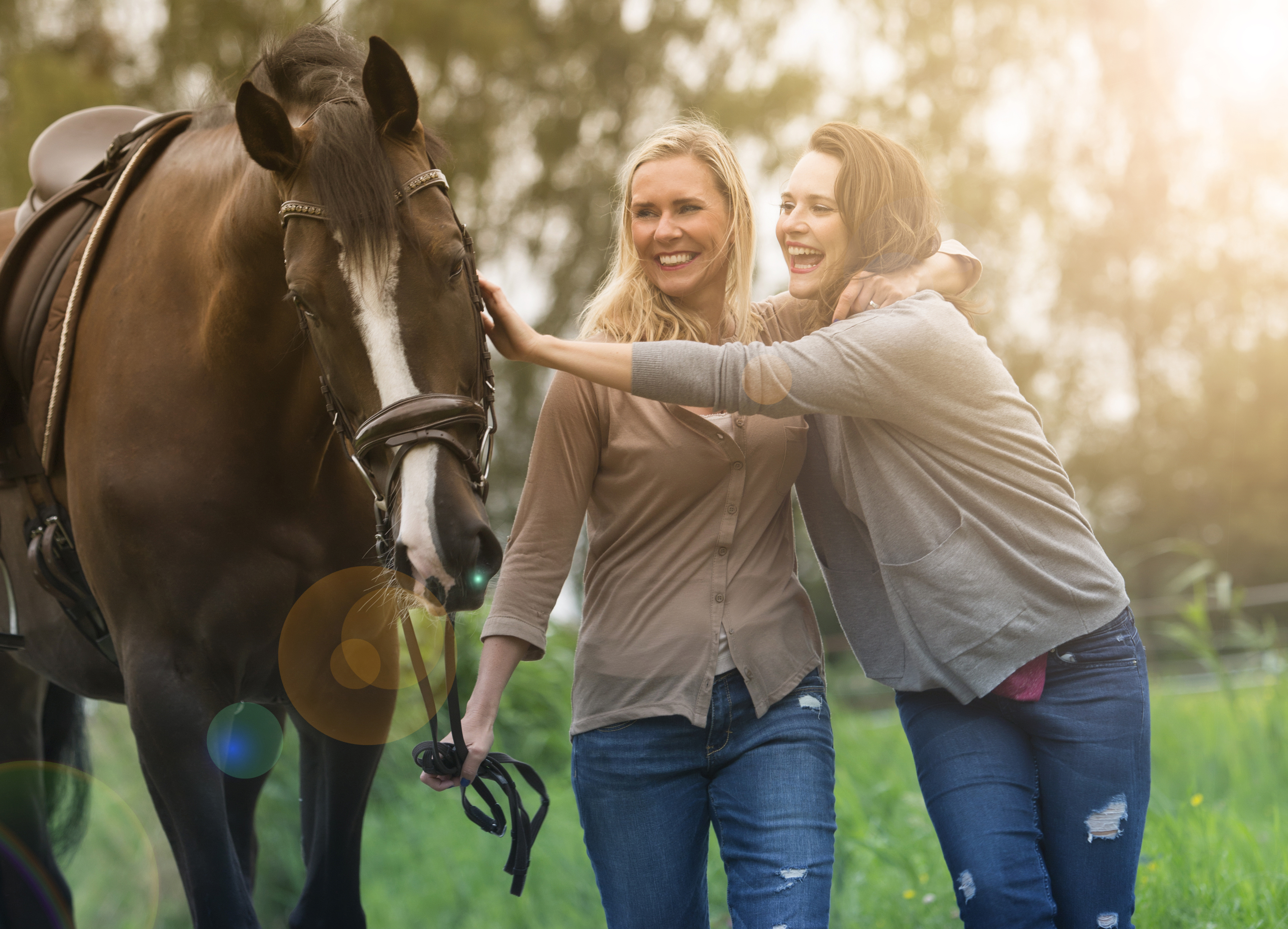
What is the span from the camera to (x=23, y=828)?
11.0ft

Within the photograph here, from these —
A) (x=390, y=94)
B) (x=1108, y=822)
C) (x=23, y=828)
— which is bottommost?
(x=23, y=828)

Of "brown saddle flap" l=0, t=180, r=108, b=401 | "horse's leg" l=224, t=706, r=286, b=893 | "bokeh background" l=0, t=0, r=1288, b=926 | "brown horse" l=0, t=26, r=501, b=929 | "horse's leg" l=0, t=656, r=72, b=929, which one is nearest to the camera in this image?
"brown horse" l=0, t=26, r=501, b=929

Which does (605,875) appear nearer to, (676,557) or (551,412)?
(676,557)

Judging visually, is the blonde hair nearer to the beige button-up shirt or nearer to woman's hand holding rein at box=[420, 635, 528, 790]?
the beige button-up shirt

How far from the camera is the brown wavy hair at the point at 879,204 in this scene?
7.26 ft

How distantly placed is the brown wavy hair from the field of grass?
1855 mm

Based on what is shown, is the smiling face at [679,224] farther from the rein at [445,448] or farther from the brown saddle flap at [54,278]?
the brown saddle flap at [54,278]

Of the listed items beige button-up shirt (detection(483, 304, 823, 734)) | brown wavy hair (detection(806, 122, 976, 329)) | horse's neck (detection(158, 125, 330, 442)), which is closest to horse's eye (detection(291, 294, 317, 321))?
horse's neck (detection(158, 125, 330, 442))

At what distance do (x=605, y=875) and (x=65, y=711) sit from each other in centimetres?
276

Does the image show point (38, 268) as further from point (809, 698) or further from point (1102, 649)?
point (1102, 649)

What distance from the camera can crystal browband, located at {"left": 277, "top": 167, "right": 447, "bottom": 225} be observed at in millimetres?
1879

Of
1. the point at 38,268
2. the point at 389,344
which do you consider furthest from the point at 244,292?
the point at 38,268

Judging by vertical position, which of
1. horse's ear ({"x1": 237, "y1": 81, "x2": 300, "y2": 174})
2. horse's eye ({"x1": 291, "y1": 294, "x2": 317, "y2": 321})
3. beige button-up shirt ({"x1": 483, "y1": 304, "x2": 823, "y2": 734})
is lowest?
beige button-up shirt ({"x1": 483, "y1": 304, "x2": 823, "y2": 734})

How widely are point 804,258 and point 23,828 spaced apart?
2.88 m
